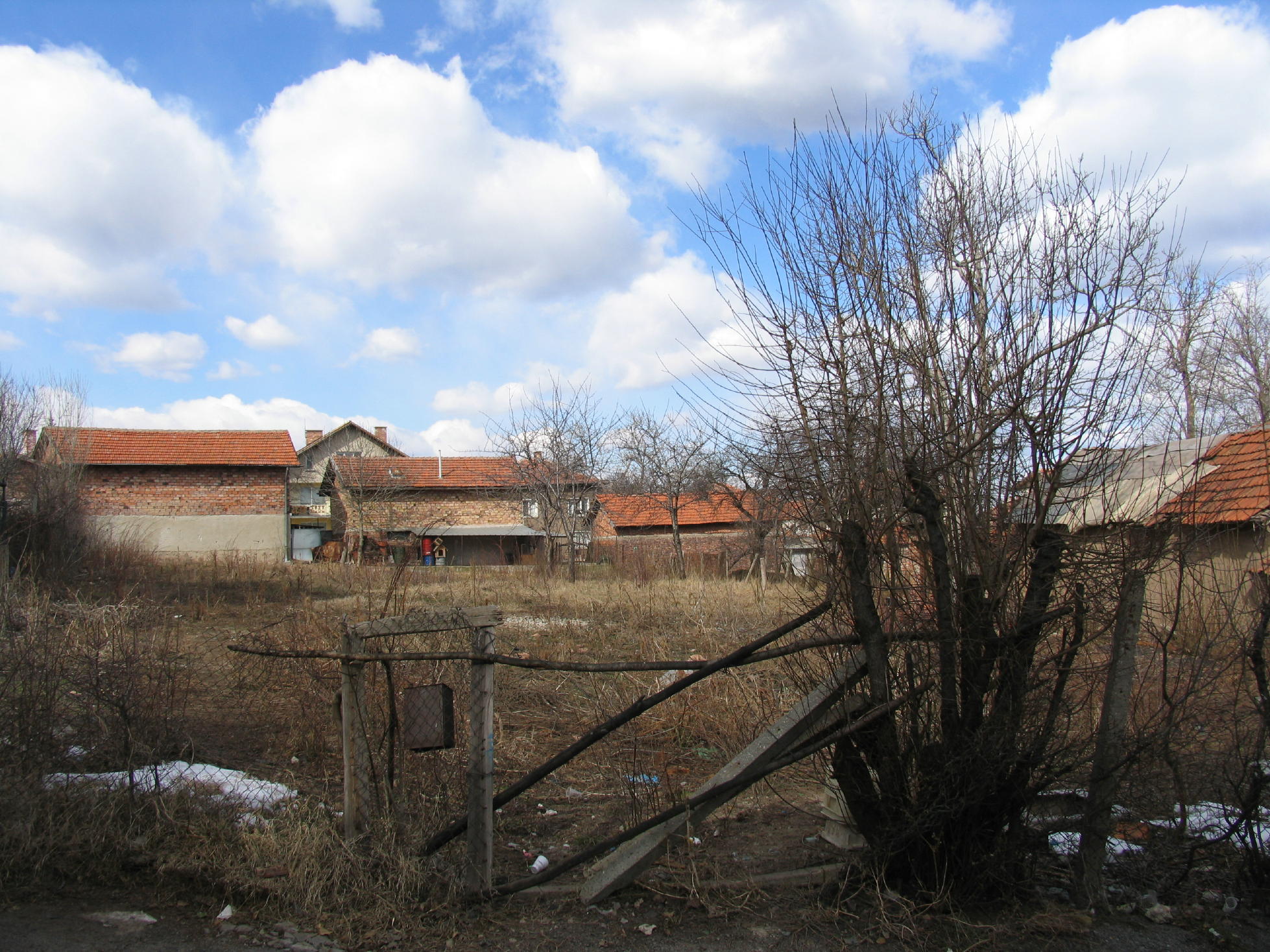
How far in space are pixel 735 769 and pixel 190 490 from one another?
35094 millimetres

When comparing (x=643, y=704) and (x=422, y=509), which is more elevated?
(x=422, y=509)

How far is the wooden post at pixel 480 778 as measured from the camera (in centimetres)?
361

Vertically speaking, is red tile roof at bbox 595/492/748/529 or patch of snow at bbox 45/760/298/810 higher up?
red tile roof at bbox 595/492/748/529

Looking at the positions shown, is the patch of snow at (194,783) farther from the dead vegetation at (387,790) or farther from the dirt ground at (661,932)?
the dirt ground at (661,932)

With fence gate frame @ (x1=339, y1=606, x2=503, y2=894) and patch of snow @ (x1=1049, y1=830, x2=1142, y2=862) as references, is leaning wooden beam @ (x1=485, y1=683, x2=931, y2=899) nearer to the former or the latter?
fence gate frame @ (x1=339, y1=606, x2=503, y2=894)

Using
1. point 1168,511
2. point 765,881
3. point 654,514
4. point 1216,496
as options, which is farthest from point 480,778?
point 654,514

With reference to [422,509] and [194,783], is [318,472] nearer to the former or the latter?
[422,509]

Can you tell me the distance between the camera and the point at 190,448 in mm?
34000

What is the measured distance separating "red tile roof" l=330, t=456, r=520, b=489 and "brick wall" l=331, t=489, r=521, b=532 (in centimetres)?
38

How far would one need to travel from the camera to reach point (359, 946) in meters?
3.37

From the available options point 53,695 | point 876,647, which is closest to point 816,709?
point 876,647

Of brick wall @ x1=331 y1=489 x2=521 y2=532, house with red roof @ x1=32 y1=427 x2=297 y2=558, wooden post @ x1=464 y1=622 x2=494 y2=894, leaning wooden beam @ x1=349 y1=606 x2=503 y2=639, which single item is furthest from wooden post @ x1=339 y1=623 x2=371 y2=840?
brick wall @ x1=331 y1=489 x2=521 y2=532

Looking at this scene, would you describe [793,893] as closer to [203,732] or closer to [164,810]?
[164,810]

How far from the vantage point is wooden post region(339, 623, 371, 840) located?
3998 mm
